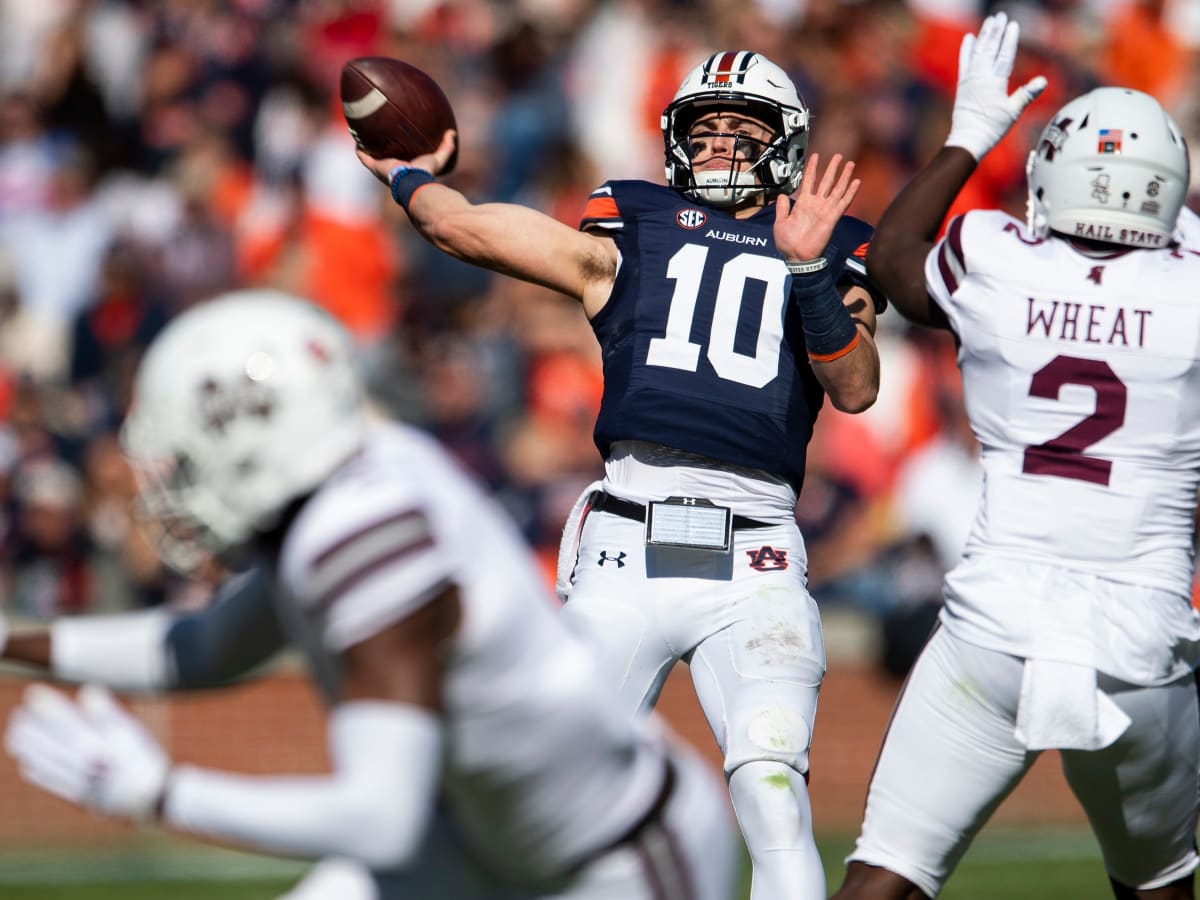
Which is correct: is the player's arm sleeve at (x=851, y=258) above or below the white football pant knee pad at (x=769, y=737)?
above

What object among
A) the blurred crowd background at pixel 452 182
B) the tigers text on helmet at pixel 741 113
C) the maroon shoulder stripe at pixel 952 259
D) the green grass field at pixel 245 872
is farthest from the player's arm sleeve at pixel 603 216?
the blurred crowd background at pixel 452 182

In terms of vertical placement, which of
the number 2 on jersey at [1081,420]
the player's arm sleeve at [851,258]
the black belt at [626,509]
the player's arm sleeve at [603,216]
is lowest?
the black belt at [626,509]

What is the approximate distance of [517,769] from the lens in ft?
9.70

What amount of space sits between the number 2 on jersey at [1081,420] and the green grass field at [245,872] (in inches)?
138

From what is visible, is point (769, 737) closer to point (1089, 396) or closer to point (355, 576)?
point (1089, 396)

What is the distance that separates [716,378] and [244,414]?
192cm

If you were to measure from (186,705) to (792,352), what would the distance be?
5.47 metres

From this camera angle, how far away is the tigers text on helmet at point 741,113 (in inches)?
191

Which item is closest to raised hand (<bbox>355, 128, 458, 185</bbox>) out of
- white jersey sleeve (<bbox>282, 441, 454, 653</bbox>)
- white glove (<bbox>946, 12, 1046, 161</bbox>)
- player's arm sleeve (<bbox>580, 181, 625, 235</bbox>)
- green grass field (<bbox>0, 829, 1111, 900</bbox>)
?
player's arm sleeve (<bbox>580, 181, 625, 235</bbox>)

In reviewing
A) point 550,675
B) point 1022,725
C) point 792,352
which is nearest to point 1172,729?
point 1022,725

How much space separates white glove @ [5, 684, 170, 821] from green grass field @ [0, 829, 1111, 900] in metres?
4.87

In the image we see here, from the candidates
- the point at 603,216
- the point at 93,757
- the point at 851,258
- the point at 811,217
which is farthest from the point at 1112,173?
the point at 93,757

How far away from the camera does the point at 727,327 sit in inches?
185

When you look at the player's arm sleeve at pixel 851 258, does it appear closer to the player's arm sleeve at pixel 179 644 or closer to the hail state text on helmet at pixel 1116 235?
the hail state text on helmet at pixel 1116 235
